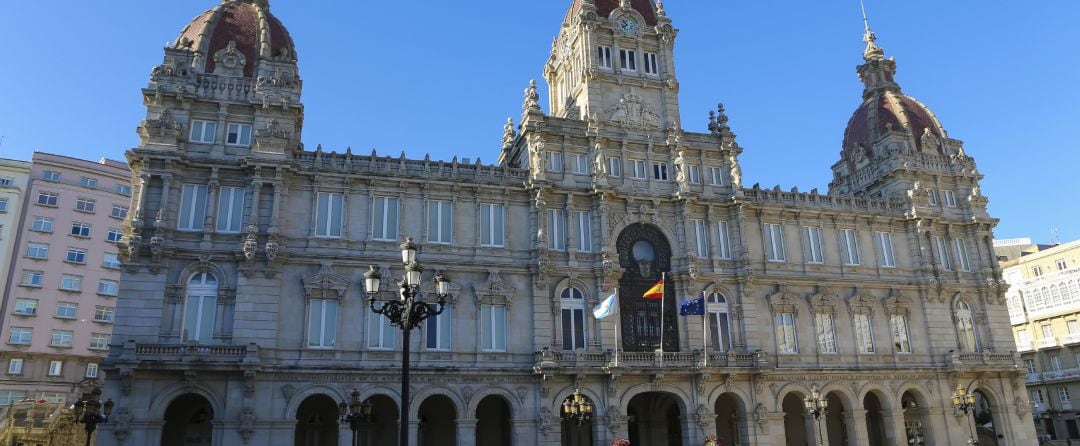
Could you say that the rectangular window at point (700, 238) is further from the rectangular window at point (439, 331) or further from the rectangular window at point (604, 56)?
the rectangular window at point (439, 331)

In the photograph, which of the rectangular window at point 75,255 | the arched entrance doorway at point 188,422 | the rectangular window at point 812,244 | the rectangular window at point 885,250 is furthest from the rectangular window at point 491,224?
the rectangular window at point 75,255

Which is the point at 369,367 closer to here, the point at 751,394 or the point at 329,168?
the point at 329,168

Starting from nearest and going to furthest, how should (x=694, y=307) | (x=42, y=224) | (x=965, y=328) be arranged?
(x=694, y=307) → (x=965, y=328) → (x=42, y=224)

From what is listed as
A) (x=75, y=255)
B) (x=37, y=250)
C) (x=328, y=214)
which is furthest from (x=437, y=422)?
(x=37, y=250)

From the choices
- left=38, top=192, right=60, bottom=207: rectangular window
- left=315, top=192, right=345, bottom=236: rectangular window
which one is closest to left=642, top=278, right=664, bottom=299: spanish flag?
left=315, top=192, right=345, bottom=236: rectangular window

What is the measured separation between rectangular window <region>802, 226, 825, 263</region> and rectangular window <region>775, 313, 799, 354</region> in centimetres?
432

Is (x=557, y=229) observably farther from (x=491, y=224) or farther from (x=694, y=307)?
(x=694, y=307)

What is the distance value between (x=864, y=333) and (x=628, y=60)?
22.2 metres

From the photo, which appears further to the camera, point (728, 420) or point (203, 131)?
point (728, 420)

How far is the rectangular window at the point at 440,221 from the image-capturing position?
40.1 metres

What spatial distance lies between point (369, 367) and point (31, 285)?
129 feet

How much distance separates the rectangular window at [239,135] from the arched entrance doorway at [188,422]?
40.6ft

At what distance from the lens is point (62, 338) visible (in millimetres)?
60281

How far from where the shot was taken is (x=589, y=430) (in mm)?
41969
